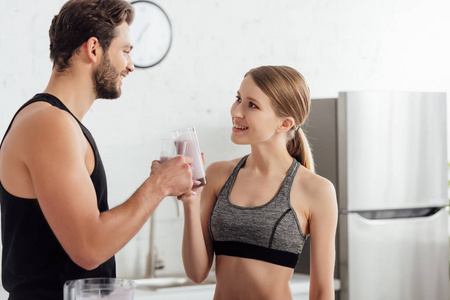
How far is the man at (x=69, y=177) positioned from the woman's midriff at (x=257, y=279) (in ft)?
1.35

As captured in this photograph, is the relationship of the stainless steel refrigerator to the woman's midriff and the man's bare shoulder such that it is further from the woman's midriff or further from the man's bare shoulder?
the man's bare shoulder

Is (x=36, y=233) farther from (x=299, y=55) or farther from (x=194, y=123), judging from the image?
(x=299, y=55)

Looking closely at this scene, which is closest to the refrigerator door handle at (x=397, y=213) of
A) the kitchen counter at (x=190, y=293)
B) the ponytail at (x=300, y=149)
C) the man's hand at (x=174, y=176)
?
the kitchen counter at (x=190, y=293)

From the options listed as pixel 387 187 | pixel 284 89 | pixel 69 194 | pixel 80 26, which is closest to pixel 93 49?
pixel 80 26

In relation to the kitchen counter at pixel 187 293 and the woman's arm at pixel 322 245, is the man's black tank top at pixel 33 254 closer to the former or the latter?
the woman's arm at pixel 322 245

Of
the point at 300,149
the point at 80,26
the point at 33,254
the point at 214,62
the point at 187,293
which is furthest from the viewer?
the point at 214,62

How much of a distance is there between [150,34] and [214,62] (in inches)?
15.6

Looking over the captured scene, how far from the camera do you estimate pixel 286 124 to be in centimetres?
200

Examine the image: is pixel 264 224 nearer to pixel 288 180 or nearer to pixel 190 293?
pixel 288 180

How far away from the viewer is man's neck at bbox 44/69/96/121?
1.61 meters

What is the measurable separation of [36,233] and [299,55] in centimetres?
261

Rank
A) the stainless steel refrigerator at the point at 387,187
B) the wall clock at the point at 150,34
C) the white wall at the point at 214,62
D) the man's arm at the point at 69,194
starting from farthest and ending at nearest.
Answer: the wall clock at the point at 150,34, the stainless steel refrigerator at the point at 387,187, the white wall at the point at 214,62, the man's arm at the point at 69,194

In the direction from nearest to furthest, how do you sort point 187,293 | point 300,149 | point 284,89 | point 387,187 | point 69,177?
point 69,177 < point 284,89 < point 300,149 < point 187,293 < point 387,187

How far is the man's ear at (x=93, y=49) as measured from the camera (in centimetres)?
162
